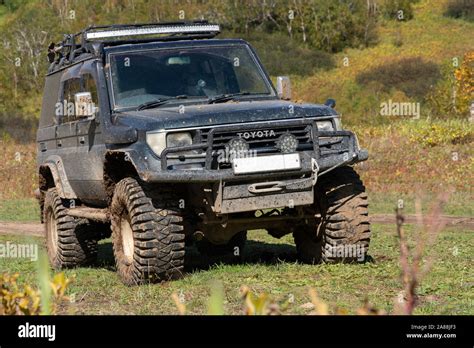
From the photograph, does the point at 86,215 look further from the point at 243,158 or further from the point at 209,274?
the point at 243,158

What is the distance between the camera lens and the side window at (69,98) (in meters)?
10.8

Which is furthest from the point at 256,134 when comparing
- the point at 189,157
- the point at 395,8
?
the point at 395,8

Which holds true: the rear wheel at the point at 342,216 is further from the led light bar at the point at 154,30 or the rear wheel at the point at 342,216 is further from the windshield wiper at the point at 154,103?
the led light bar at the point at 154,30

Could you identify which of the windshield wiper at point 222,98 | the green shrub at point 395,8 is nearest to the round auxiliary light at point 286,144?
the windshield wiper at point 222,98

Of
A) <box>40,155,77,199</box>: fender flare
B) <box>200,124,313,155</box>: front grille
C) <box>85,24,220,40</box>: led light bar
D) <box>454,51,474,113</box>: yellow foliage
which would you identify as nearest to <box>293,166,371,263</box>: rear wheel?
<box>200,124,313,155</box>: front grille

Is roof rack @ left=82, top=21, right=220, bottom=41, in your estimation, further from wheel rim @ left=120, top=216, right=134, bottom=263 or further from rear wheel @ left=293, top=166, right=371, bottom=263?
rear wheel @ left=293, top=166, right=371, bottom=263

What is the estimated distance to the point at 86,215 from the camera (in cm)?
1015

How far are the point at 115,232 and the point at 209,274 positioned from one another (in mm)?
990

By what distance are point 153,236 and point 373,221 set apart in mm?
8479

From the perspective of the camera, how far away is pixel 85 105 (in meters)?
9.56

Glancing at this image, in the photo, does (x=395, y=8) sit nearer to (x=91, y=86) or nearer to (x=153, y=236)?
(x=91, y=86)

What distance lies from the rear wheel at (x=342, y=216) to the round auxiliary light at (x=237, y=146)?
1.10m

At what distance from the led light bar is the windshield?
0.68m
